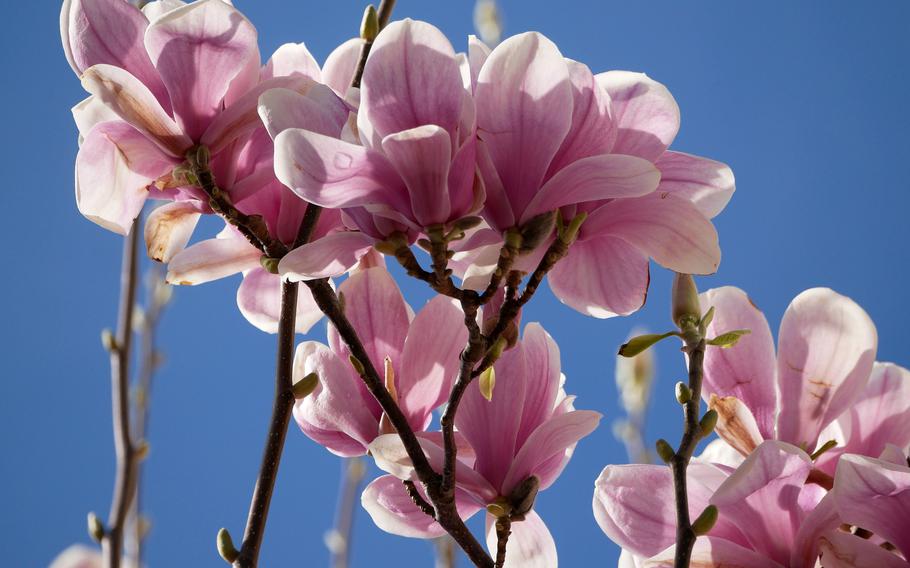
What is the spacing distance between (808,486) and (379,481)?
28 centimetres

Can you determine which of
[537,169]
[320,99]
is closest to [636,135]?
[537,169]

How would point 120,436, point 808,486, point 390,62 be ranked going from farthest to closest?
point 120,436, point 808,486, point 390,62

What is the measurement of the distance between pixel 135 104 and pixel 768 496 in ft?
1.42

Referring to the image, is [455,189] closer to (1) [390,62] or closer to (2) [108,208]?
(1) [390,62]

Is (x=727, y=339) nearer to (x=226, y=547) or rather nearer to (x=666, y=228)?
(x=666, y=228)

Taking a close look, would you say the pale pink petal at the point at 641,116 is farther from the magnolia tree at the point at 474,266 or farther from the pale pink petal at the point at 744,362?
the pale pink petal at the point at 744,362

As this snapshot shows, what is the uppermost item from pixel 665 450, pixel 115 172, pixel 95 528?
pixel 115 172

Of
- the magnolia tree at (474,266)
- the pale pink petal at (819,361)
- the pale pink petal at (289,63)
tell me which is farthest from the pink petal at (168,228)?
the pale pink petal at (819,361)

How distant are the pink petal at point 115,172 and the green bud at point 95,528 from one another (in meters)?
0.30

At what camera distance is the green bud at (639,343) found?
0.56 meters

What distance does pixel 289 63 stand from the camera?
2.04 feet

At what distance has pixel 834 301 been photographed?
Result: 662 millimetres

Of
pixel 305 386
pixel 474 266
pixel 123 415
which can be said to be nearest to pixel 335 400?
pixel 305 386

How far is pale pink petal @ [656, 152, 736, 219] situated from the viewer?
56 cm
